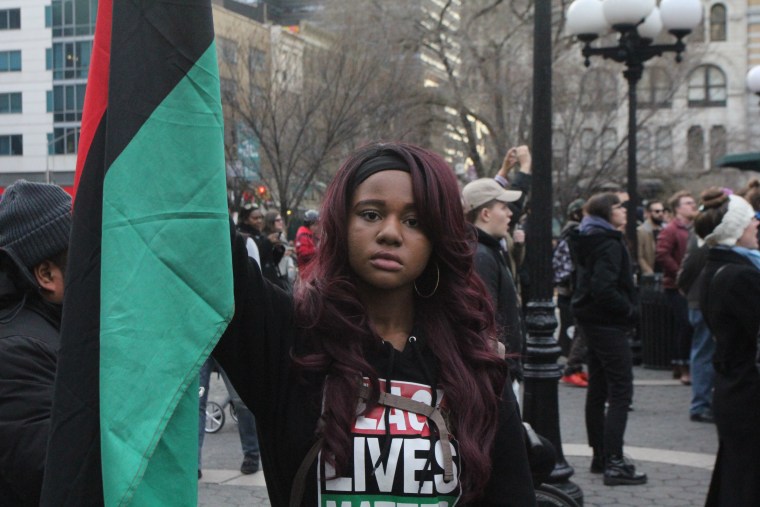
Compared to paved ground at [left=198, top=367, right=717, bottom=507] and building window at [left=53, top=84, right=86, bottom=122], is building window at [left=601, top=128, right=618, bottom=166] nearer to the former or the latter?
paved ground at [left=198, top=367, right=717, bottom=507]

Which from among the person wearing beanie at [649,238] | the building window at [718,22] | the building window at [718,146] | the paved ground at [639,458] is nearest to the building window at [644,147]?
the building window at [718,146]

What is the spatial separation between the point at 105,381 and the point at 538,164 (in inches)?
222

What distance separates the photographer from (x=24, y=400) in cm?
239

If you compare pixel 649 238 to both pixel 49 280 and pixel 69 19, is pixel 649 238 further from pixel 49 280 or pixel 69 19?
pixel 69 19

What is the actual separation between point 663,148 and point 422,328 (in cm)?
3192

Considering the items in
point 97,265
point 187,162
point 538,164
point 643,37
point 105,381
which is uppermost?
point 643,37

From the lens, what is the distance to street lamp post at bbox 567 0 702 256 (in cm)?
1291

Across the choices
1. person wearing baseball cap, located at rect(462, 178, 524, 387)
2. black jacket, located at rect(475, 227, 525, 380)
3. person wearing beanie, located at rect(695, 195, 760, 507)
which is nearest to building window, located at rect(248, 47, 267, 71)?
person wearing baseball cap, located at rect(462, 178, 524, 387)

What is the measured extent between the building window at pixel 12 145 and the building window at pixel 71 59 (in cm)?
377

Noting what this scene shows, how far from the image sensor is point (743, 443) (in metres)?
5.37

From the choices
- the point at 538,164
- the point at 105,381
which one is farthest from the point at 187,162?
the point at 538,164

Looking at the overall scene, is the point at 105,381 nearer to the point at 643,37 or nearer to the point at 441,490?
the point at 441,490

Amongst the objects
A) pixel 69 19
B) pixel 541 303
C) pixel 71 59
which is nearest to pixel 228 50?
pixel 69 19

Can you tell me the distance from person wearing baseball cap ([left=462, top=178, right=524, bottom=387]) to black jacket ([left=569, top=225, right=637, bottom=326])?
120 centimetres
